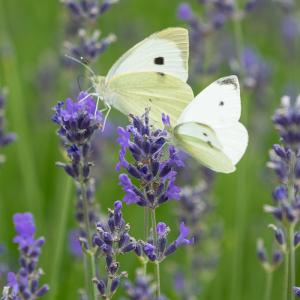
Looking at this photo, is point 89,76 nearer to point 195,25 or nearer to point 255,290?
point 195,25

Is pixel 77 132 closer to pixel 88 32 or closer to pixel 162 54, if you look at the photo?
pixel 162 54

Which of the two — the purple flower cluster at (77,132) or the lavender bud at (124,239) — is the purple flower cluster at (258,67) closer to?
the purple flower cluster at (77,132)

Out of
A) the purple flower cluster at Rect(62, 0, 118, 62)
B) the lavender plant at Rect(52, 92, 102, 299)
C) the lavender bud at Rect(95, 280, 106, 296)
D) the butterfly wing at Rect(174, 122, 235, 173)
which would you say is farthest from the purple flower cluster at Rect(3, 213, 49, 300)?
the purple flower cluster at Rect(62, 0, 118, 62)

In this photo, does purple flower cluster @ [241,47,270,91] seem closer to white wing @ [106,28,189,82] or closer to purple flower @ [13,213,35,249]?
white wing @ [106,28,189,82]

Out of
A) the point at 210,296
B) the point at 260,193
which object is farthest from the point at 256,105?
the point at 210,296

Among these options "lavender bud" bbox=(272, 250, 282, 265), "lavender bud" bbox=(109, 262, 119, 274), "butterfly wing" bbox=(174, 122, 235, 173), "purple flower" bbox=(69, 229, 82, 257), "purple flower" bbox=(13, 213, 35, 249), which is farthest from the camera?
"purple flower" bbox=(69, 229, 82, 257)

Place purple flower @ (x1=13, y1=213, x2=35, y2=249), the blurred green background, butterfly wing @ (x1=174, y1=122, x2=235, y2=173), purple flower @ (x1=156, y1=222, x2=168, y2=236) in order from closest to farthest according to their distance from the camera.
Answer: purple flower @ (x1=156, y1=222, x2=168, y2=236) → butterfly wing @ (x1=174, y1=122, x2=235, y2=173) → purple flower @ (x1=13, y1=213, x2=35, y2=249) → the blurred green background

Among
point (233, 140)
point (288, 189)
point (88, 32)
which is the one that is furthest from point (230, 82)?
point (88, 32)
